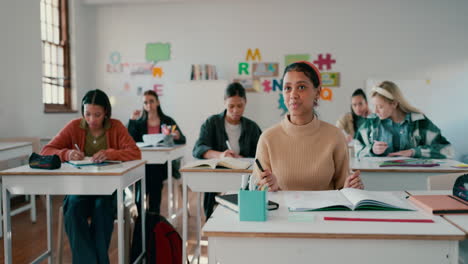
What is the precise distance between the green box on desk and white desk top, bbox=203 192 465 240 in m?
0.02

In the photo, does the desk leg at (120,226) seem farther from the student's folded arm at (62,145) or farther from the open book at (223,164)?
the student's folded arm at (62,145)

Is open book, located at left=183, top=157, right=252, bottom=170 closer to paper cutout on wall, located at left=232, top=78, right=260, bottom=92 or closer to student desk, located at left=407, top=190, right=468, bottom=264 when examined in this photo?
student desk, located at left=407, top=190, right=468, bottom=264

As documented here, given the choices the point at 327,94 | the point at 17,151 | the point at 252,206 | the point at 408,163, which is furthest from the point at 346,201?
the point at 327,94

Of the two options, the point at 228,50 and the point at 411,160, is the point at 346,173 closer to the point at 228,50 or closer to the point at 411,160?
the point at 411,160

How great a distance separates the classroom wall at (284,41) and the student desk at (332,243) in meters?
4.59

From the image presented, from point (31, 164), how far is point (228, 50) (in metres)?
4.01

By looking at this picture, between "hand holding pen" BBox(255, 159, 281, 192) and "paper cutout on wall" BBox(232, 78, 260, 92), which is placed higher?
"paper cutout on wall" BBox(232, 78, 260, 92)

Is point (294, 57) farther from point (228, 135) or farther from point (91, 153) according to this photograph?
point (91, 153)

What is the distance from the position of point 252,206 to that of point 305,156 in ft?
2.01

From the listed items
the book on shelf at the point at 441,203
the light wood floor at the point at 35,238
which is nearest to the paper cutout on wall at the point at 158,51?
the light wood floor at the point at 35,238

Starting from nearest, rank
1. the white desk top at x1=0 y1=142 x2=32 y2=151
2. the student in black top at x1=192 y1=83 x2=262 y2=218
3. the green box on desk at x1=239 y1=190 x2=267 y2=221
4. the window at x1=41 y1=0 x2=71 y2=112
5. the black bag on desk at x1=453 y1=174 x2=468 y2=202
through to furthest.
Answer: the green box on desk at x1=239 y1=190 x2=267 y2=221 → the black bag on desk at x1=453 y1=174 x2=468 y2=202 → the student in black top at x1=192 y1=83 x2=262 y2=218 → the white desk top at x1=0 y1=142 x2=32 y2=151 → the window at x1=41 y1=0 x2=71 y2=112

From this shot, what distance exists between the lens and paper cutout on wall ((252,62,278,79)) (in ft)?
19.5

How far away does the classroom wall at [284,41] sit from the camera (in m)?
5.72

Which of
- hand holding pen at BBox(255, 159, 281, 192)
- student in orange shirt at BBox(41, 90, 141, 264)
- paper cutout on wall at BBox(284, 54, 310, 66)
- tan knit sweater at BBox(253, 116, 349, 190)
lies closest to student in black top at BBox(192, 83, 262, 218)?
student in orange shirt at BBox(41, 90, 141, 264)
